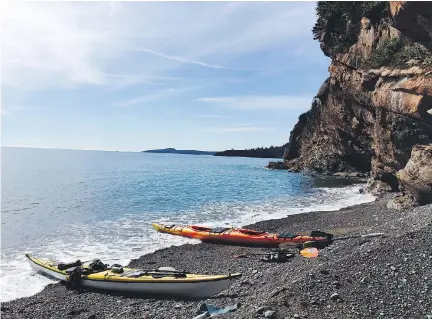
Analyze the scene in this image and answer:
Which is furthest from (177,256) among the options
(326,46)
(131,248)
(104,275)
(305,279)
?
(326,46)

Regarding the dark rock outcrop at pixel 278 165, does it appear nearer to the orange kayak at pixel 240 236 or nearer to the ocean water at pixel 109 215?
the ocean water at pixel 109 215

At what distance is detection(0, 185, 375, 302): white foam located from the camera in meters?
16.3

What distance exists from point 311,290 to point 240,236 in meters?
10.7

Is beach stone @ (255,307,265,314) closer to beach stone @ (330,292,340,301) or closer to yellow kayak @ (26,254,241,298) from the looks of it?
beach stone @ (330,292,340,301)

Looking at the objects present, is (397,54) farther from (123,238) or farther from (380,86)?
(123,238)

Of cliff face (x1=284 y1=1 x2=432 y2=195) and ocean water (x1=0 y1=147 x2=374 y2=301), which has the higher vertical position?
cliff face (x1=284 y1=1 x2=432 y2=195)

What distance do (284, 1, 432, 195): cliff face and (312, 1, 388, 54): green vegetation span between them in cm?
11

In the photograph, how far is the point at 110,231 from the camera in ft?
81.6

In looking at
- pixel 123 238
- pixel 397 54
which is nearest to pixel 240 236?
pixel 123 238

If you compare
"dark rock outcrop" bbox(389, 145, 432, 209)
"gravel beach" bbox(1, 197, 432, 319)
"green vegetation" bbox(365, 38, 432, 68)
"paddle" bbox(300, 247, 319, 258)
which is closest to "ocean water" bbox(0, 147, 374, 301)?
"gravel beach" bbox(1, 197, 432, 319)

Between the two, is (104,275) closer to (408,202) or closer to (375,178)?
(408,202)

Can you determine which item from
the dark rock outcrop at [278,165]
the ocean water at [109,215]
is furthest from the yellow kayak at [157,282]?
the dark rock outcrop at [278,165]

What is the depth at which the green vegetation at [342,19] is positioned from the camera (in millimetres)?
36919

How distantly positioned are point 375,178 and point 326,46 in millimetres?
20270
